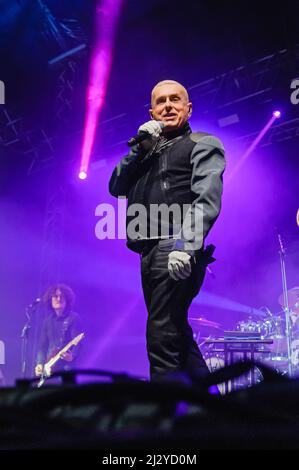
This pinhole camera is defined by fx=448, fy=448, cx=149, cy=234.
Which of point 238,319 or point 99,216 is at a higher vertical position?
point 99,216

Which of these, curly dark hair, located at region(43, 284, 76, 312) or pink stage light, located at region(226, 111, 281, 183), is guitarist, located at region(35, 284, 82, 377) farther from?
pink stage light, located at region(226, 111, 281, 183)

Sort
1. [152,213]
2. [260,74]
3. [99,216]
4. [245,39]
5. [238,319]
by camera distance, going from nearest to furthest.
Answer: [152,213] → [245,39] → [260,74] → [238,319] → [99,216]

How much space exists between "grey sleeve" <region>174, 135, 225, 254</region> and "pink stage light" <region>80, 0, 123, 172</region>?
13.0 feet

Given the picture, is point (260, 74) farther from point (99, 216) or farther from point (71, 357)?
point (71, 357)

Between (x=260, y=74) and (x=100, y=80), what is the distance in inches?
84.5

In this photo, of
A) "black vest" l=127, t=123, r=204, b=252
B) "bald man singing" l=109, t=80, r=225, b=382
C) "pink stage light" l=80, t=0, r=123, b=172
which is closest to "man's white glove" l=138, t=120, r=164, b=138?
"bald man singing" l=109, t=80, r=225, b=382

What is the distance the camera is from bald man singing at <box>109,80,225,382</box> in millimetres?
1822

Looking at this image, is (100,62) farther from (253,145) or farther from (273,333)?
(273,333)

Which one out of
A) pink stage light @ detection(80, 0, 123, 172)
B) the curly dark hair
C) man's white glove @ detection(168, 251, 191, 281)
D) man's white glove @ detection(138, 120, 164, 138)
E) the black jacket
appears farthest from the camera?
the curly dark hair

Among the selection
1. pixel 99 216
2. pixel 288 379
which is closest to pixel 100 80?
pixel 99 216

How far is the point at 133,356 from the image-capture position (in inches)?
338

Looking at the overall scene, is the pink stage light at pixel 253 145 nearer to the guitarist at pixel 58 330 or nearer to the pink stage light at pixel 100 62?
the pink stage light at pixel 100 62

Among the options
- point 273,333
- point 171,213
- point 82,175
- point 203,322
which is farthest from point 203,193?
point 82,175

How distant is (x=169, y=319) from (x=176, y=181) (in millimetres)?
646
